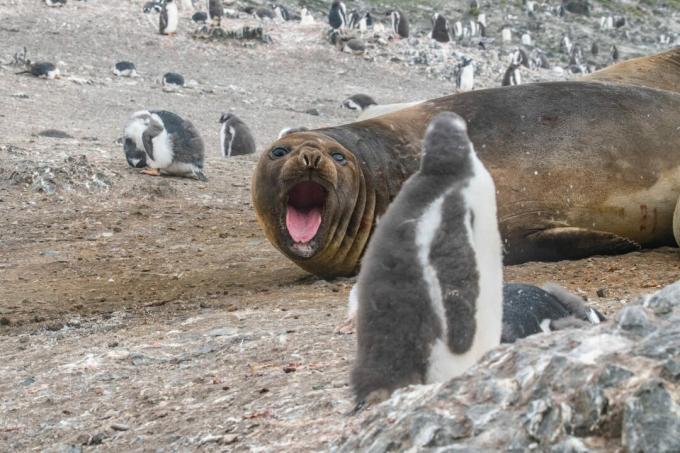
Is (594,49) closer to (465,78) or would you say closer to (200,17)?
(465,78)

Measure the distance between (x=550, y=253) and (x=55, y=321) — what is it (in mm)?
2855

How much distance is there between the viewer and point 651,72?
30.3 feet

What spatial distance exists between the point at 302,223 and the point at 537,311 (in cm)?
254

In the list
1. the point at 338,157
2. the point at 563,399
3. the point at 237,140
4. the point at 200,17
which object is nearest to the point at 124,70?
the point at 200,17

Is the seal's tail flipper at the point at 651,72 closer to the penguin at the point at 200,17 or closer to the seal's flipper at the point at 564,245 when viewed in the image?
the seal's flipper at the point at 564,245

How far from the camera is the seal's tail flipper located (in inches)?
355

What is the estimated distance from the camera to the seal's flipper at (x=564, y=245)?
650cm

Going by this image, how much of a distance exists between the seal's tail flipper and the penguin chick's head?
18.8 ft

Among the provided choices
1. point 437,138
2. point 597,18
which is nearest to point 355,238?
point 437,138

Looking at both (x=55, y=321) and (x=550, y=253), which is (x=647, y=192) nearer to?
(x=550, y=253)

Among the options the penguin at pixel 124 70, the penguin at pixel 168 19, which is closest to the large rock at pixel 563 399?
the penguin at pixel 124 70

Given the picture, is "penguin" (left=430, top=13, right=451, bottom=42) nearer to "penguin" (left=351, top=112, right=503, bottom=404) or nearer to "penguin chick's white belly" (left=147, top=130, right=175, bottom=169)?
"penguin chick's white belly" (left=147, top=130, right=175, bottom=169)

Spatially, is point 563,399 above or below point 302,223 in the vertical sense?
above

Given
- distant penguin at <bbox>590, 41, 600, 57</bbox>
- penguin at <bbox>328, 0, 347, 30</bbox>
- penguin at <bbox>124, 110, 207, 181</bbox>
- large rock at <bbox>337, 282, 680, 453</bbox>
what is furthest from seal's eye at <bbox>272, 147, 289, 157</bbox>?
distant penguin at <bbox>590, 41, 600, 57</bbox>
